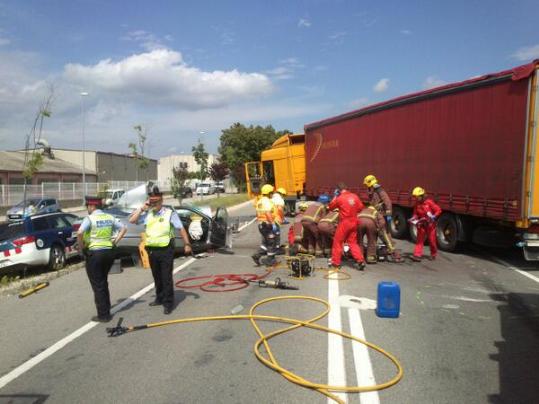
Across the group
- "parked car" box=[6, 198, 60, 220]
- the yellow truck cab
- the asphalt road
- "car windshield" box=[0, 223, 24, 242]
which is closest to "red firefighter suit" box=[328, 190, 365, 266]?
the asphalt road

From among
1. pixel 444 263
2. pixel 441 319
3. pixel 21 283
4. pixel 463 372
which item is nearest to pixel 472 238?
pixel 444 263

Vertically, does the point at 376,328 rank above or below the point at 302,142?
below

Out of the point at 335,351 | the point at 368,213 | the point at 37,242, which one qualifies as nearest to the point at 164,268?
the point at 335,351

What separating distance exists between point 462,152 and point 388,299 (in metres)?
6.21

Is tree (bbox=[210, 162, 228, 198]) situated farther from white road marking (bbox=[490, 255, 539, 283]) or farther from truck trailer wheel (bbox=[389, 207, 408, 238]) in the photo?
white road marking (bbox=[490, 255, 539, 283])

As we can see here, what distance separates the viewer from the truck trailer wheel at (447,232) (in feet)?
37.4

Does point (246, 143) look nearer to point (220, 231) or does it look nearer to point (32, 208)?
point (32, 208)

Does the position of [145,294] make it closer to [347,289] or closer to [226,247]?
[347,289]

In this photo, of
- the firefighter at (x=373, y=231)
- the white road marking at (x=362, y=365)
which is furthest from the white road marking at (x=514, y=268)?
the white road marking at (x=362, y=365)

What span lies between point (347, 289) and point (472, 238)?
5.02 metres

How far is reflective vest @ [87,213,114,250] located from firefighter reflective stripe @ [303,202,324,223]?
5.11 m

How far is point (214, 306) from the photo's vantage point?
6723 millimetres

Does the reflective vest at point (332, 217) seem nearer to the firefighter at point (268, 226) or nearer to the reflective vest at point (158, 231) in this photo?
the firefighter at point (268, 226)

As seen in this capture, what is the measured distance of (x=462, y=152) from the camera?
10.9m
